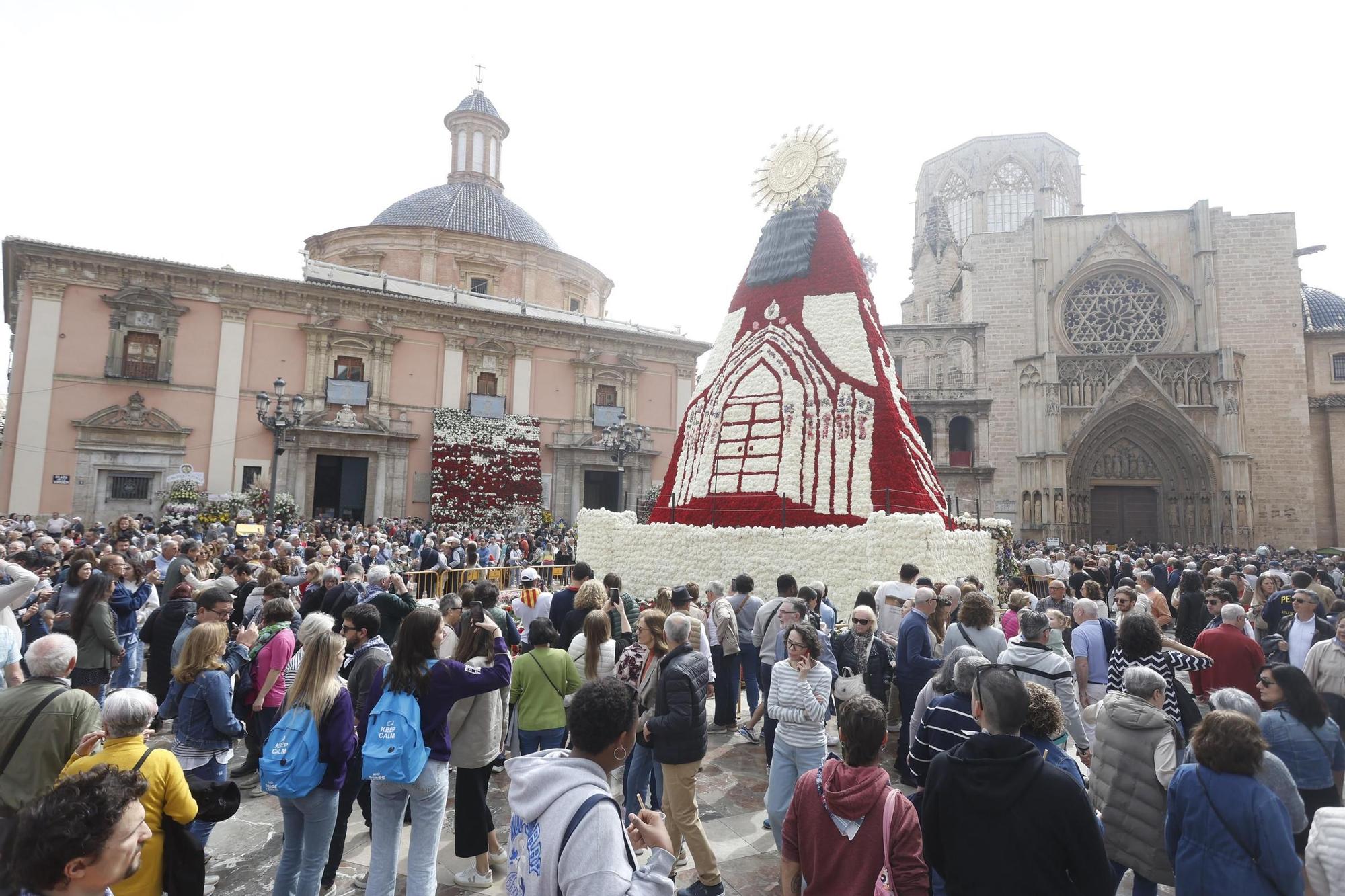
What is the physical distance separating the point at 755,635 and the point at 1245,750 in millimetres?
4098

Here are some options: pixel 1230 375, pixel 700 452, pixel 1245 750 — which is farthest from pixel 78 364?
pixel 1230 375

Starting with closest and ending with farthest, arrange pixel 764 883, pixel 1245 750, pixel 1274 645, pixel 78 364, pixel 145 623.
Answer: pixel 1245 750 → pixel 764 883 → pixel 145 623 → pixel 1274 645 → pixel 78 364

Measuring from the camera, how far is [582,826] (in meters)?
1.97

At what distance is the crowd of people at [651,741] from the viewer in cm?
225

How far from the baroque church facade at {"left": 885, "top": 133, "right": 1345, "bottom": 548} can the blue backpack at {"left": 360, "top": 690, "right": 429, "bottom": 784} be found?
25.0 meters

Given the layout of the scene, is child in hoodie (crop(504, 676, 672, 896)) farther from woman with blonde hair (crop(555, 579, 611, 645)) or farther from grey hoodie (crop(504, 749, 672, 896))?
woman with blonde hair (crop(555, 579, 611, 645))

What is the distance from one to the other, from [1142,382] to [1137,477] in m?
3.54

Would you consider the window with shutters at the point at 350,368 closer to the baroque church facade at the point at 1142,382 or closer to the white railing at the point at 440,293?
the white railing at the point at 440,293

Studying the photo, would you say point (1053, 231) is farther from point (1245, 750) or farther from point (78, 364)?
point (78, 364)

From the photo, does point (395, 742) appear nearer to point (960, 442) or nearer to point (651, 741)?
point (651, 741)

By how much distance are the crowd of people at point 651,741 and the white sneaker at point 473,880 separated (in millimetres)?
18

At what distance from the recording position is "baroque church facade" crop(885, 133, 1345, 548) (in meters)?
24.7

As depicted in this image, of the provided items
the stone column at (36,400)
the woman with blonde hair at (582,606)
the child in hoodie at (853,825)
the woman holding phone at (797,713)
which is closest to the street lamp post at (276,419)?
the stone column at (36,400)

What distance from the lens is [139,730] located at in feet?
8.70
